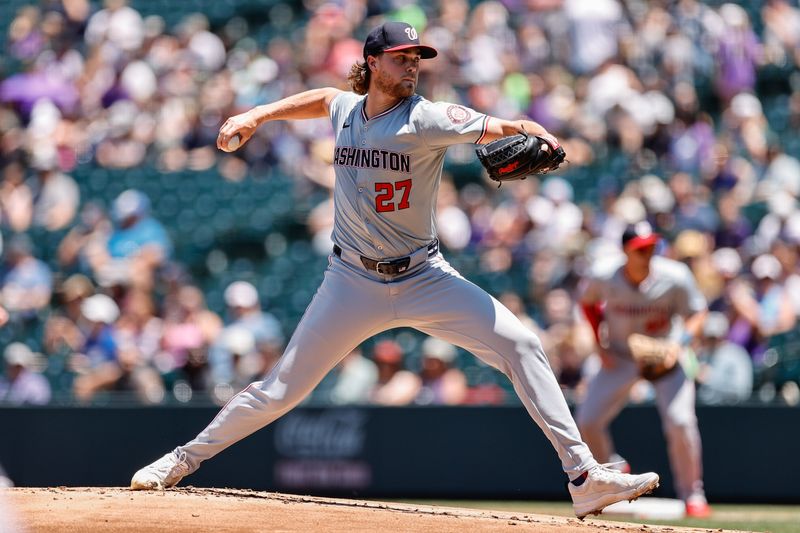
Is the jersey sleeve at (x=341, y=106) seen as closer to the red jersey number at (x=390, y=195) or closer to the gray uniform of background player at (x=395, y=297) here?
the gray uniform of background player at (x=395, y=297)

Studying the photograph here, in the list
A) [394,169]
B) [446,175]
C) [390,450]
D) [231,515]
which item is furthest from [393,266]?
[446,175]

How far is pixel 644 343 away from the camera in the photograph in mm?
9758

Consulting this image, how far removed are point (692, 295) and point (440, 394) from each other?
9.23 ft

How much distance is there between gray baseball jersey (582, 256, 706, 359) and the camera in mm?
9977

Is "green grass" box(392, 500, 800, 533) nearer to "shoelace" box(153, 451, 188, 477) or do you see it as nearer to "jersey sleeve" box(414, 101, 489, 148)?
"shoelace" box(153, 451, 188, 477)

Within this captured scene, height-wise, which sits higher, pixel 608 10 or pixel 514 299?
pixel 608 10

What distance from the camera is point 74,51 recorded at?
16.1 meters

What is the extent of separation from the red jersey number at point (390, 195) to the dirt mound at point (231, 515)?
1446 millimetres

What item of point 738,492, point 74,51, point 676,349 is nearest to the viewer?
point 676,349

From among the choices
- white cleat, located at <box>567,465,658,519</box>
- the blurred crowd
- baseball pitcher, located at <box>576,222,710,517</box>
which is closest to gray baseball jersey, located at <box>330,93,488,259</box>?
white cleat, located at <box>567,465,658,519</box>

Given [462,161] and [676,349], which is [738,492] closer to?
[676,349]

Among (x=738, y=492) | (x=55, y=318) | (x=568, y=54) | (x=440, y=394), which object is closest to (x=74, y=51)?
(x=55, y=318)

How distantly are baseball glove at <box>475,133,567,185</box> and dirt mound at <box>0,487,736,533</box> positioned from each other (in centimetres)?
162

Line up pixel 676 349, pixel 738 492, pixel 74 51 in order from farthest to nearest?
pixel 74 51, pixel 738 492, pixel 676 349
